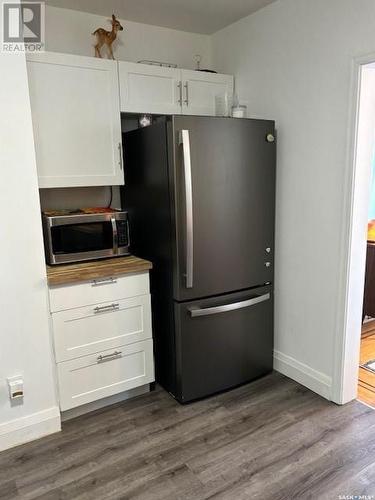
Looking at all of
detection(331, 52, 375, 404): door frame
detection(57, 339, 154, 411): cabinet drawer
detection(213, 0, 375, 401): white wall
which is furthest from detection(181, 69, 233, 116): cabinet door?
detection(57, 339, 154, 411): cabinet drawer

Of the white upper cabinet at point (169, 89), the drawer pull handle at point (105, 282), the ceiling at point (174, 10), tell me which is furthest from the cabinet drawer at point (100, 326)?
the ceiling at point (174, 10)

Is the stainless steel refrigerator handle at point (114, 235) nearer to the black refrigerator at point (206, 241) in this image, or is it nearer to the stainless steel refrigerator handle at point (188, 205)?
the black refrigerator at point (206, 241)

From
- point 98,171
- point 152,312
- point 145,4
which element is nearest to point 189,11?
point 145,4

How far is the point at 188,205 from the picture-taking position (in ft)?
7.10

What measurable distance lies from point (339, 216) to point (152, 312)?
132 centimetres

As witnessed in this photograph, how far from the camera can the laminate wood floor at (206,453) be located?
179 centimetres

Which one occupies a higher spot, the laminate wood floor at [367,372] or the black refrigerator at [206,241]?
the black refrigerator at [206,241]

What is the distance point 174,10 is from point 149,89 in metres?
0.53

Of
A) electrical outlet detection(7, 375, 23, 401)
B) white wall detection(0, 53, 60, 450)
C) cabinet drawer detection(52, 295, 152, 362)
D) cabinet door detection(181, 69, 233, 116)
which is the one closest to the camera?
white wall detection(0, 53, 60, 450)

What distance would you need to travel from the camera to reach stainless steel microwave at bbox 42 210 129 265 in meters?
2.28

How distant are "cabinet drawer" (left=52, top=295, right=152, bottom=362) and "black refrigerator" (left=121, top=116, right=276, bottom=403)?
155mm

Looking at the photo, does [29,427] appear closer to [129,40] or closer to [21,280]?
[21,280]

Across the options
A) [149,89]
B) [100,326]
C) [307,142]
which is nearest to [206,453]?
[100,326]

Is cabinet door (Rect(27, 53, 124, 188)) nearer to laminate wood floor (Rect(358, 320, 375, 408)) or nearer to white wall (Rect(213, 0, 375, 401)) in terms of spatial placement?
white wall (Rect(213, 0, 375, 401))
